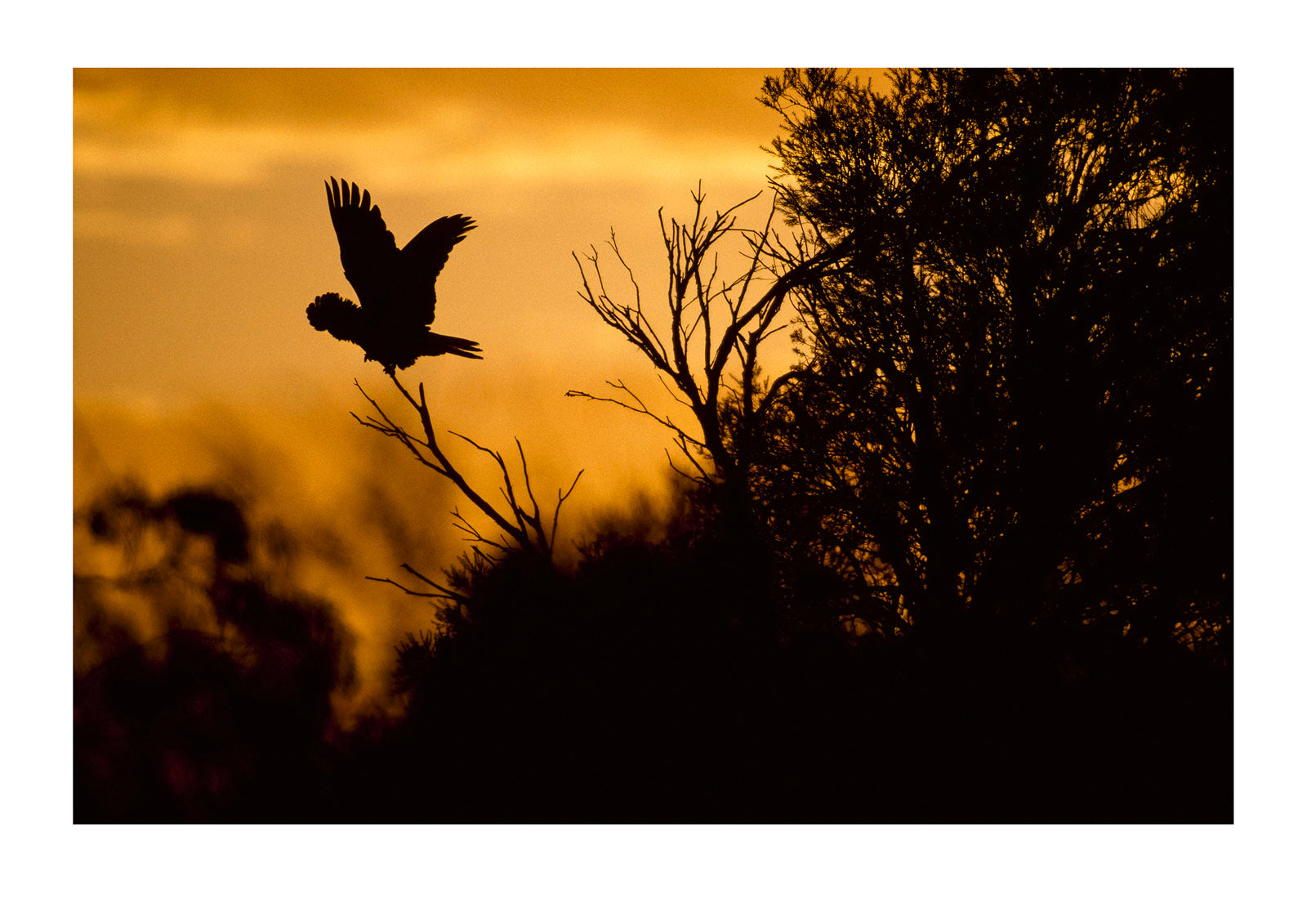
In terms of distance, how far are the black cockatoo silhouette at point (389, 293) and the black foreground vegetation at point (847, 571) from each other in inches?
9.5

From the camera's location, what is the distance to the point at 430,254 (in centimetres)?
270

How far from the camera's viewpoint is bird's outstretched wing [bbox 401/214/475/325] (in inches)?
106

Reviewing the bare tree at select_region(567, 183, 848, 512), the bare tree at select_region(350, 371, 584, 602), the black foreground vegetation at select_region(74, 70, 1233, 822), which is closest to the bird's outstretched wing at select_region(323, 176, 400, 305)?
the bare tree at select_region(350, 371, 584, 602)

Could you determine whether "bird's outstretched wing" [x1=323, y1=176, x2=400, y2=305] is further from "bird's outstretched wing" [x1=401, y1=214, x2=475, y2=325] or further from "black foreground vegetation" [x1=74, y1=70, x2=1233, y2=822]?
"black foreground vegetation" [x1=74, y1=70, x2=1233, y2=822]

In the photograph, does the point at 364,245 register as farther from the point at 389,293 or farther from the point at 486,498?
the point at 486,498

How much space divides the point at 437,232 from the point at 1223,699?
8.85 ft

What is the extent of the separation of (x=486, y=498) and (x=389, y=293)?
679 millimetres

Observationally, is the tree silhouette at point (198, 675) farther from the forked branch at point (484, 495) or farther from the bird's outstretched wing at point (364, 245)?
the bird's outstretched wing at point (364, 245)

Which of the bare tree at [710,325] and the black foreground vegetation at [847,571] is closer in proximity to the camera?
the black foreground vegetation at [847,571]

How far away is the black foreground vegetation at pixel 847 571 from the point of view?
8.54 ft

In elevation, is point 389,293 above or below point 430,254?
below

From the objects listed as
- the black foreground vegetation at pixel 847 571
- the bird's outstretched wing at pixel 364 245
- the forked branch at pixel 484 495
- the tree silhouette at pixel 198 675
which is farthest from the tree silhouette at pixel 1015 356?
the tree silhouette at pixel 198 675

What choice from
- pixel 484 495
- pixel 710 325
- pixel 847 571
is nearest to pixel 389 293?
pixel 484 495

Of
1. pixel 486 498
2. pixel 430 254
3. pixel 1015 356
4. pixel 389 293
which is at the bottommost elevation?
pixel 486 498
